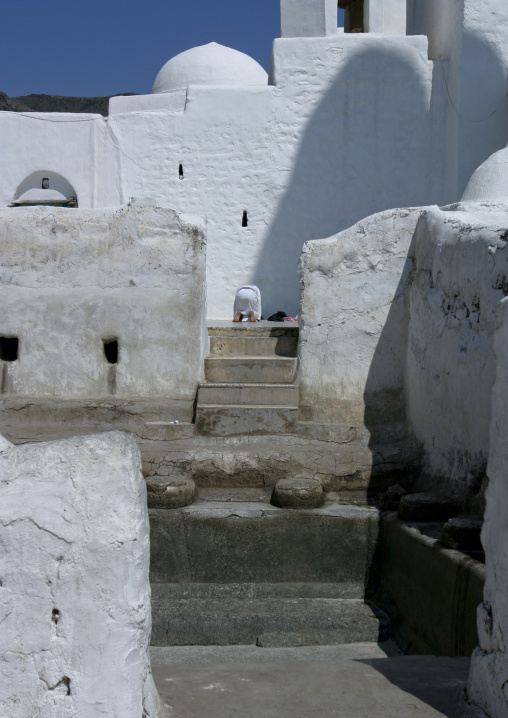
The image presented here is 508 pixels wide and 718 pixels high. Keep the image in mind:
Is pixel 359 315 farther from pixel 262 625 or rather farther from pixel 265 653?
pixel 265 653

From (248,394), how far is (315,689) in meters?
3.36

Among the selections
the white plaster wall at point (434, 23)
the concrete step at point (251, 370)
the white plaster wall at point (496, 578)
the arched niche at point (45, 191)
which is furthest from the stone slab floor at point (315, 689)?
the white plaster wall at point (434, 23)

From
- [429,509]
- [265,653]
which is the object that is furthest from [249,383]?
[265,653]

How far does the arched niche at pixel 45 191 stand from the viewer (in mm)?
11180

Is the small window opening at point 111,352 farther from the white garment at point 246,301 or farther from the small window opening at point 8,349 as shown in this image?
the white garment at point 246,301

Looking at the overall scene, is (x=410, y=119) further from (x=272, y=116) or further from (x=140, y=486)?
(x=140, y=486)

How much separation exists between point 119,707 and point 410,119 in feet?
32.9

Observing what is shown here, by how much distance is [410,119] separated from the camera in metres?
10.8

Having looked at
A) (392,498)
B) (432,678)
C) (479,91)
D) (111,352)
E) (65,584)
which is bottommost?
(432,678)

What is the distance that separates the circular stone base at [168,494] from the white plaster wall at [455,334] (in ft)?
5.21

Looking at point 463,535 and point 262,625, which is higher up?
point 463,535

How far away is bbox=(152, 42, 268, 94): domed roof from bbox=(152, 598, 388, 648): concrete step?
10.3 metres

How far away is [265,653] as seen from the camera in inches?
158

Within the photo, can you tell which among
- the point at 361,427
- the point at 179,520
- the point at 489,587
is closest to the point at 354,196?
the point at 361,427
